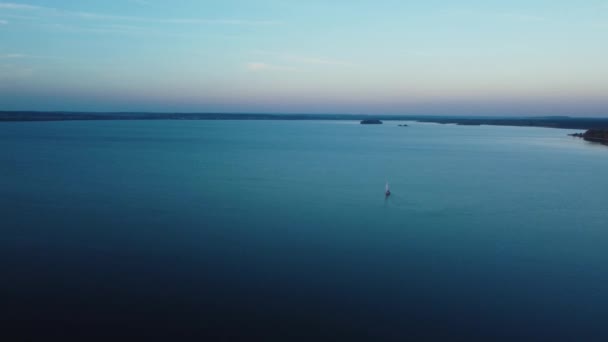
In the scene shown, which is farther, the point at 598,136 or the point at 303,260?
the point at 598,136

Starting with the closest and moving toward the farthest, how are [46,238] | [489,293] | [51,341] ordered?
[51,341] → [489,293] → [46,238]

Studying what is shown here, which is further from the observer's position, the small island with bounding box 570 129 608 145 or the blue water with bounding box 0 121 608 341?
the small island with bounding box 570 129 608 145

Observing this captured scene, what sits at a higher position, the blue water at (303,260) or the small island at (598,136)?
the blue water at (303,260)

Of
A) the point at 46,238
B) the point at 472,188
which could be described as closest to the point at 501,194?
the point at 472,188

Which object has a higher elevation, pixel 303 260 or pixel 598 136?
pixel 303 260

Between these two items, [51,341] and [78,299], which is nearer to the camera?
[51,341]

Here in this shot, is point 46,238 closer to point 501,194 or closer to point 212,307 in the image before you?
point 212,307

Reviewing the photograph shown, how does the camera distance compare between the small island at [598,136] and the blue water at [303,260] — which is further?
the small island at [598,136]

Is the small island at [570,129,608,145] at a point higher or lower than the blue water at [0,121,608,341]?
lower
